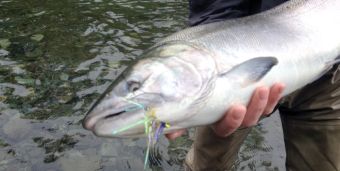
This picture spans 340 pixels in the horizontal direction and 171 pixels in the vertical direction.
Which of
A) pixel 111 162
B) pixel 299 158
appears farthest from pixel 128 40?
pixel 299 158

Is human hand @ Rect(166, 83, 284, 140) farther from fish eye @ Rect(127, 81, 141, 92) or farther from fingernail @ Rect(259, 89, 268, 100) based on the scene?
fish eye @ Rect(127, 81, 141, 92)

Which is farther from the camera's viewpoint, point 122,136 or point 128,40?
point 128,40

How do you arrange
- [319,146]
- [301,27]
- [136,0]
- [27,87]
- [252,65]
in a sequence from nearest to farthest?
[252,65]
[301,27]
[319,146]
[27,87]
[136,0]

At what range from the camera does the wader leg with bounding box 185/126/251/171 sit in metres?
3.35

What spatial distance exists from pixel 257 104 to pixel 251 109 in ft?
0.16

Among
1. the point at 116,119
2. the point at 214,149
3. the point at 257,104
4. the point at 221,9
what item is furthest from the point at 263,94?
the point at 214,149

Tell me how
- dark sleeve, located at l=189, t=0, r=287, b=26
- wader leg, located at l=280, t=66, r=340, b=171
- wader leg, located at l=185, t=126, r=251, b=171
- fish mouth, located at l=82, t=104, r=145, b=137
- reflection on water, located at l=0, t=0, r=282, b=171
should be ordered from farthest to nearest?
reflection on water, located at l=0, t=0, r=282, b=171
wader leg, located at l=185, t=126, r=251, b=171
dark sleeve, located at l=189, t=0, r=287, b=26
wader leg, located at l=280, t=66, r=340, b=171
fish mouth, located at l=82, t=104, r=145, b=137

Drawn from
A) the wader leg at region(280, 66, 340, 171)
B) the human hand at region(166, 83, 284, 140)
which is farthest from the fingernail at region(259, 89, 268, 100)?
the wader leg at region(280, 66, 340, 171)

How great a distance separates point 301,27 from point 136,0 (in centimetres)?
543

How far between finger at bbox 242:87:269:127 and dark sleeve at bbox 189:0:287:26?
84 centimetres

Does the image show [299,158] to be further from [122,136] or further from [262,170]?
[122,136]

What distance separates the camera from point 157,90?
85.3 inches

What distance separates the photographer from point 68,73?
5.39 meters

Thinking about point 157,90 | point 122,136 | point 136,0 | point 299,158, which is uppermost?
point 157,90
